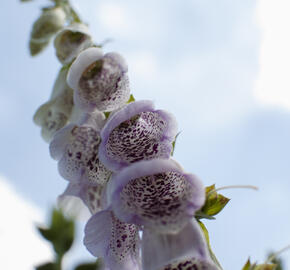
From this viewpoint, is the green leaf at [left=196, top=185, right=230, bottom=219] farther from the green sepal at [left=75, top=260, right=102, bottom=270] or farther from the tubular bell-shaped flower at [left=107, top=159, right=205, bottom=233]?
the green sepal at [left=75, top=260, right=102, bottom=270]

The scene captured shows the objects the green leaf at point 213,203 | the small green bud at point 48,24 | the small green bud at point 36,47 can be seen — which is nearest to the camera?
the green leaf at point 213,203

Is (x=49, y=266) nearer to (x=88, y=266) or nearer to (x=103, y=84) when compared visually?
(x=88, y=266)

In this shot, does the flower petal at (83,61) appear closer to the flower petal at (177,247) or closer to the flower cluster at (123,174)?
the flower cluster at (123,174)

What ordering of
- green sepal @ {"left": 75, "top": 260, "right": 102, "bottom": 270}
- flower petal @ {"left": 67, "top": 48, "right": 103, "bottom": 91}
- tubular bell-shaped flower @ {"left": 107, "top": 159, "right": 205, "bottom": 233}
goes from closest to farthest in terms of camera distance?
green sepal @ {"left": 75, "top": 260, "right": 102, "bottom": 270} < tubular bell-shaped flower @ {"left": 107, "top": 159, "right": 205, "bottom": 233} < flower petal @ {"left": 67, "top": 48, "right": 103, "bottom": 91}

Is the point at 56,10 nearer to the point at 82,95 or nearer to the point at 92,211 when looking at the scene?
the point at 82,95

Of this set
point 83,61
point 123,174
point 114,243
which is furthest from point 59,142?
point 123,174

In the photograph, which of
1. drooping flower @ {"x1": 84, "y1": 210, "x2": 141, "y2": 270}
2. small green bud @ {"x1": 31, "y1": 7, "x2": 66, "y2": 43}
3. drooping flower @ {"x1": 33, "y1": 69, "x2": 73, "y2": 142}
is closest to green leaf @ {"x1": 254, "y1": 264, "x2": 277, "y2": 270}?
drooping flower @ {"x1": 84, "y1": 210, "x2": 141, "y2": 270}

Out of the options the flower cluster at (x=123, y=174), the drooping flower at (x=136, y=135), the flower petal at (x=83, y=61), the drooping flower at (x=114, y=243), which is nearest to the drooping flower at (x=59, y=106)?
the flower cluster at (x=123, y=174)
